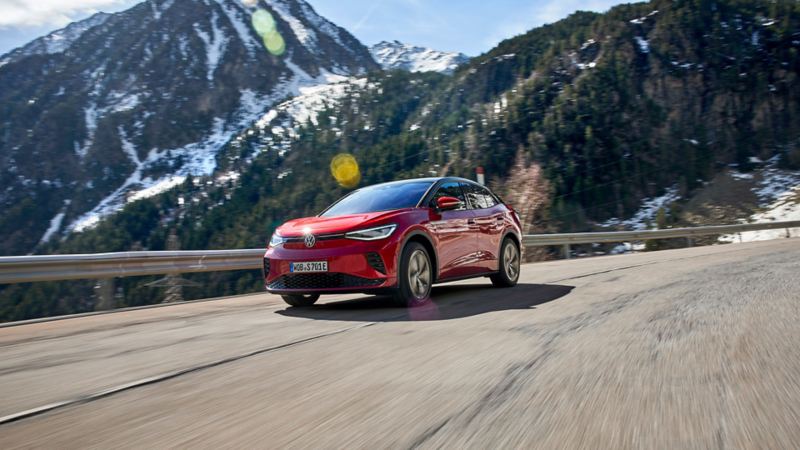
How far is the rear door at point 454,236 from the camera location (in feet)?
23.1

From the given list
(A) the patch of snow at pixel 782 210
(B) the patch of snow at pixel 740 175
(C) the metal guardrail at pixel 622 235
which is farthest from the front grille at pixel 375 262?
(B) the patch of snow at pixel 740 175

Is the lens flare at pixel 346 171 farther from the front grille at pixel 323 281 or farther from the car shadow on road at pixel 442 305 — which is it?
the front grille at pixel 323 281

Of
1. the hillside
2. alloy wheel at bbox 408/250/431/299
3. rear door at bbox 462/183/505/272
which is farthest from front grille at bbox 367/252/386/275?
the hillside

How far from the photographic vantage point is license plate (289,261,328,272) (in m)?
6.21

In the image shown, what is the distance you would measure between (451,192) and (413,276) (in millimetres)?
1659

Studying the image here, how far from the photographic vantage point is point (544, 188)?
90562 millimetres

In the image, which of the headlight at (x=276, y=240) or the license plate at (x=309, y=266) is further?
the headlight at (x=276, y=240)

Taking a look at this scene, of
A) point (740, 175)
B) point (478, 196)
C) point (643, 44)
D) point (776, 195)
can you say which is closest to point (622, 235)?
point (478, 196)

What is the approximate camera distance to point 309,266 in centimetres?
628

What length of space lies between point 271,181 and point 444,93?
53.2 meters

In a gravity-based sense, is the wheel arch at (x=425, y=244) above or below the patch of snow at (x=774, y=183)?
below

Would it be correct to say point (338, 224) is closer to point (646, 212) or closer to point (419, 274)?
point (419, 274)

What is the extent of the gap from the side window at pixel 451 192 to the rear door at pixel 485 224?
143 millimetres

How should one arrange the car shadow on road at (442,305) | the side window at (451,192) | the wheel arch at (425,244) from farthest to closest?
1. the side window at (451,192)
2. the wheel arch at (425,244)
3. the car shadow on road at (442,305)
